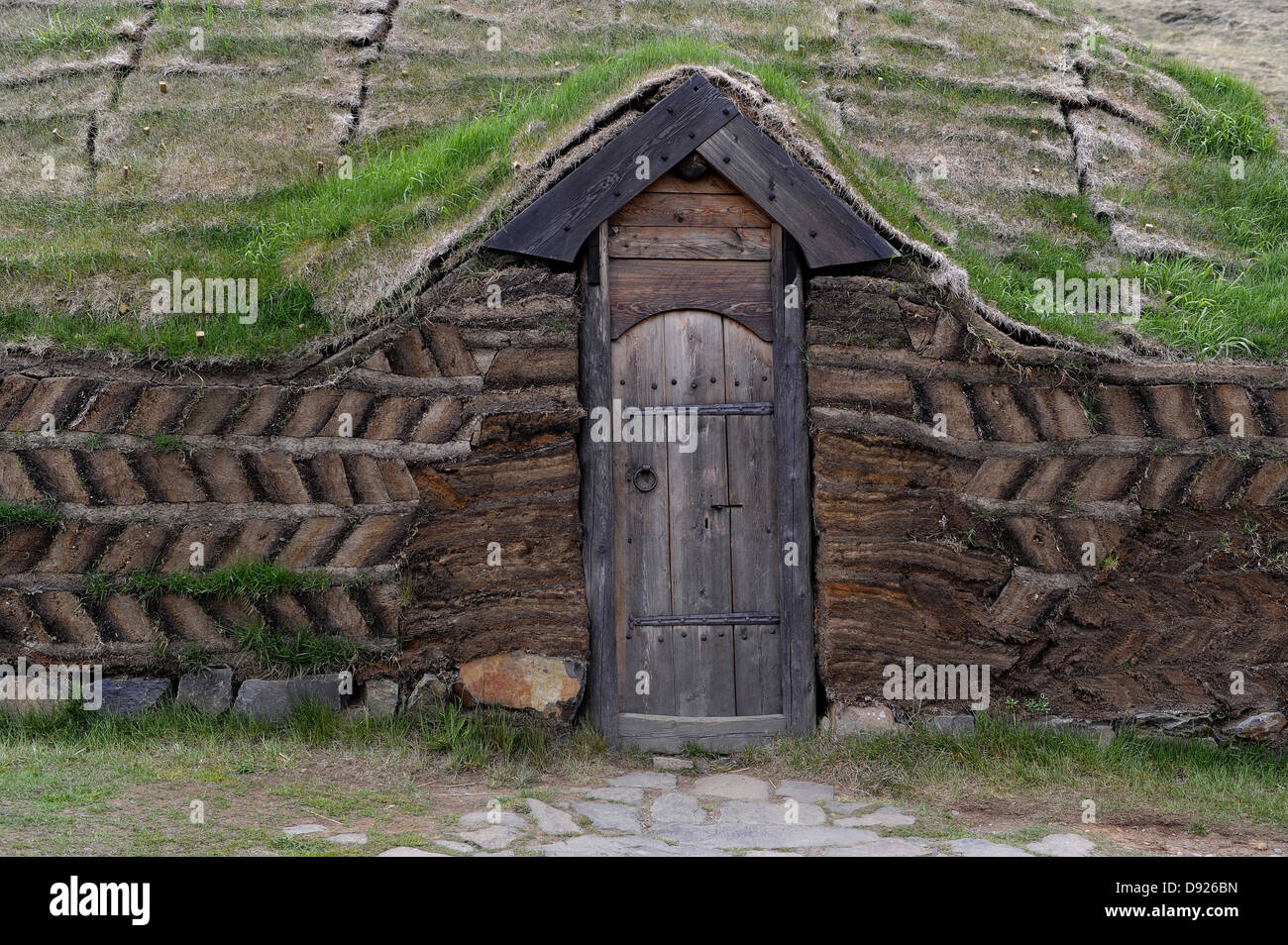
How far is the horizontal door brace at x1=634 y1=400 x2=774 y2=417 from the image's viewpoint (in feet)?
21.0

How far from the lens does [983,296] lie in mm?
6746

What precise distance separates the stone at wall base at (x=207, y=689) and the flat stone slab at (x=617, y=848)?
2532 millimetres

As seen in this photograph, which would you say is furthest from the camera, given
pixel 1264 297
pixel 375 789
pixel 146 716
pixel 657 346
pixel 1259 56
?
pixel 1259 56

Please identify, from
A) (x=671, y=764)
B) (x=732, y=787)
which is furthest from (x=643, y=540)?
(x=732, y=787)

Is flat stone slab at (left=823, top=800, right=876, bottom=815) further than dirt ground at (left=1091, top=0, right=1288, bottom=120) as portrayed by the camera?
No

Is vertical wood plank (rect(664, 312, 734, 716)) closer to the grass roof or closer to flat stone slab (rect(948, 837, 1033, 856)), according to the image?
the grass roof

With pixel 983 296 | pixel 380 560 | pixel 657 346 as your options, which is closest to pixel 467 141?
pixel 657 346

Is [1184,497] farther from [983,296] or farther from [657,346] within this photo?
[657,346]

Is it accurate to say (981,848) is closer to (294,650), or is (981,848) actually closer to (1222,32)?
(294,650)

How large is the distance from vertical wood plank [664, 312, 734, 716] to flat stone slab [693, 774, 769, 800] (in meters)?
0.52

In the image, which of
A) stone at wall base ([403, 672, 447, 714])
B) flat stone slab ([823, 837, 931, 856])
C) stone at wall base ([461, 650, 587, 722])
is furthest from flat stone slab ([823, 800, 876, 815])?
stone at wall base ([403, 672, 447, 714])

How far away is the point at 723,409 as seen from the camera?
21.0ft

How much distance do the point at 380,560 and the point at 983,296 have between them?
4111 millimetres

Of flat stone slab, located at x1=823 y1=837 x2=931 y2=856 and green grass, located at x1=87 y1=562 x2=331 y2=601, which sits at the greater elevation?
green grass, located at x1=87 y1=562 x2=331 y2=601
